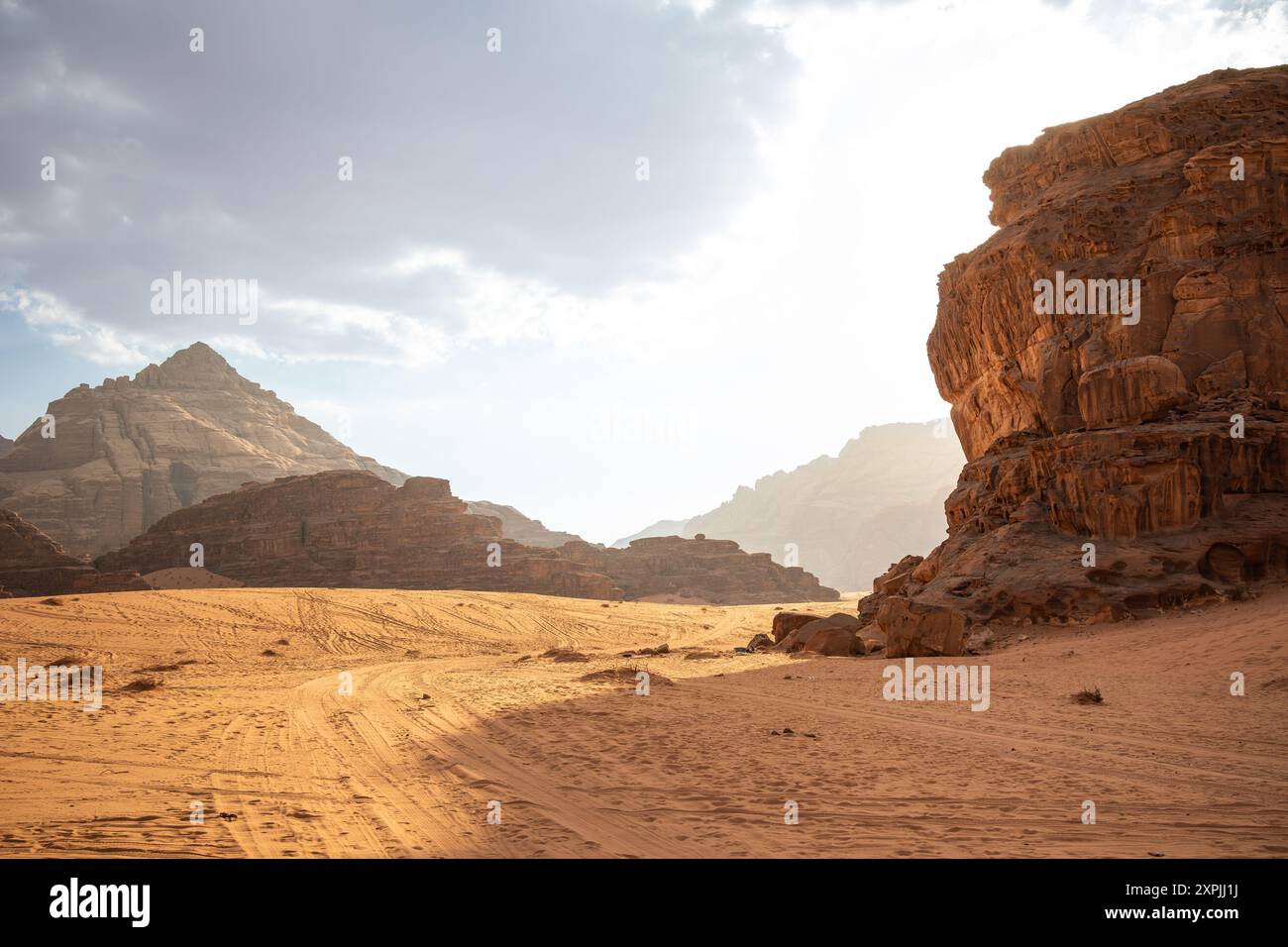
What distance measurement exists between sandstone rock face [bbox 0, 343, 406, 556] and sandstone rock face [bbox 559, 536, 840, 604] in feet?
187

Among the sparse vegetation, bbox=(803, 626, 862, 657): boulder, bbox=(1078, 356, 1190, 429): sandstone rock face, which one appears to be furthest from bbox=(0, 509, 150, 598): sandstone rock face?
bbox=(1078, 356, 1190, 429): sandstone rock face

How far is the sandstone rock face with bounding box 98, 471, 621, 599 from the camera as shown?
2776 inches

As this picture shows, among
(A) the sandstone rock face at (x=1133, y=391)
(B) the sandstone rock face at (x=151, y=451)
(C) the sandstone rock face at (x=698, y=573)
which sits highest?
(B) the sandstone rock face at (x=151, y=451)

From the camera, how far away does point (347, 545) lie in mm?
74375

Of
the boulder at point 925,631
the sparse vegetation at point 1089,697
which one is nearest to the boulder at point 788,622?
the boulder at point 925,631

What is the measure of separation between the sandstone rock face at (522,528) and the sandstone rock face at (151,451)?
1128 inches

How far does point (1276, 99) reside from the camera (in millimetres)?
28547

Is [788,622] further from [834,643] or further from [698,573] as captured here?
[698,573]

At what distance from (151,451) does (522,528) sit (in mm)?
62306

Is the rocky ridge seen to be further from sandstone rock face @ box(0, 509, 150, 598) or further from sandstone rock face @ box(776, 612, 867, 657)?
sandstone rock face @ box(0, 509, 150, 598)

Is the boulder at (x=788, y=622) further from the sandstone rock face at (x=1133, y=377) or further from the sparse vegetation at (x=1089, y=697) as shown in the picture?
the sparse vegetation at (x=1089, y=697)

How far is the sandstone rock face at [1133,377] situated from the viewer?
70.9 feet

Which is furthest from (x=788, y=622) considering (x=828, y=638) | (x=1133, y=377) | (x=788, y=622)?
(x=1133, y=377)
